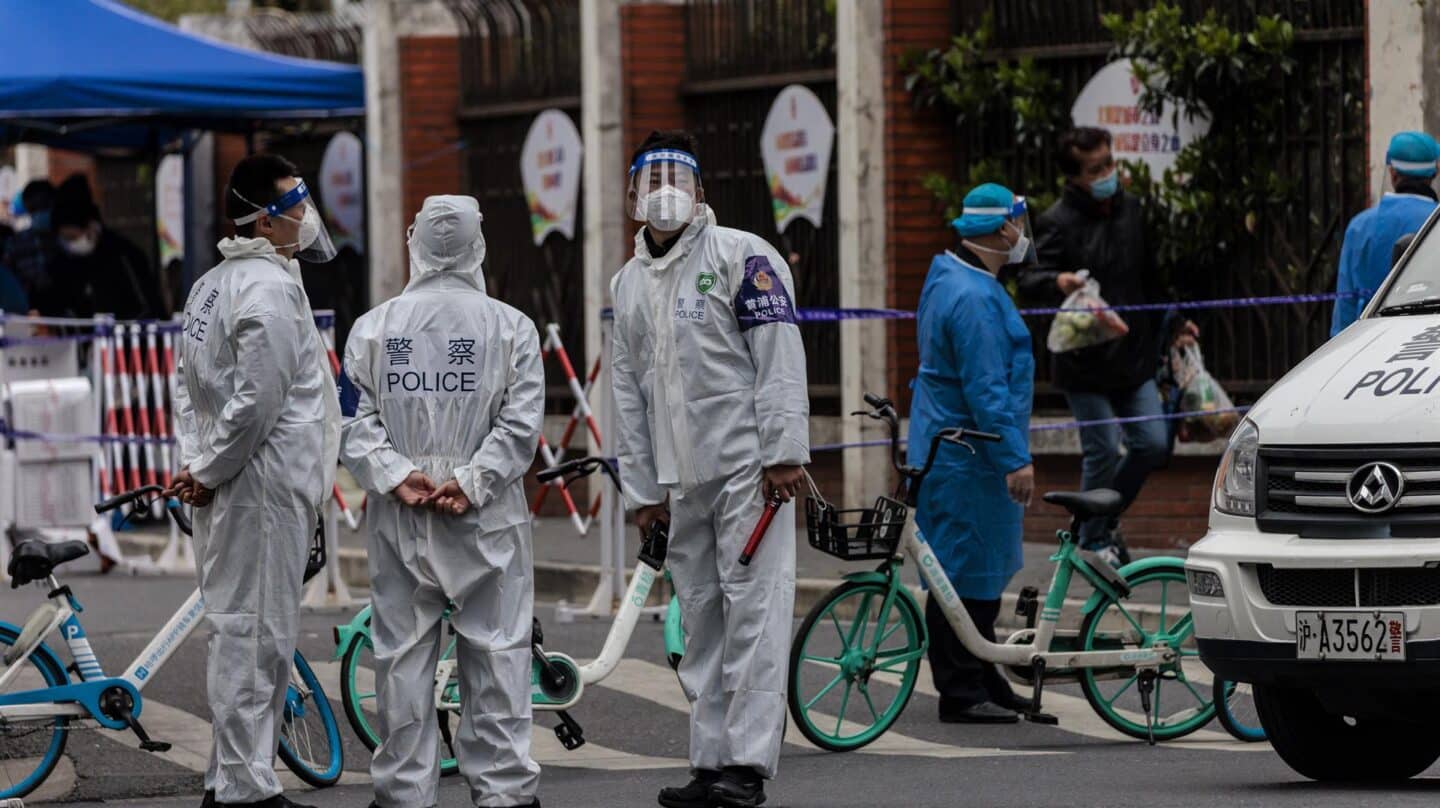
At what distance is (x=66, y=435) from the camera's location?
52.2ft

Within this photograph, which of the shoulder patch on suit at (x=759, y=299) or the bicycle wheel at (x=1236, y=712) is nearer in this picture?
the shoulder patch on suit at (x=759, y=299)

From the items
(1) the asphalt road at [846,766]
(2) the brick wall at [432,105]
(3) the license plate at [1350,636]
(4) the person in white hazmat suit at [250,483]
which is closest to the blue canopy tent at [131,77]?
(2) the brick wall at [432,105]

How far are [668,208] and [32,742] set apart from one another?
2672mm

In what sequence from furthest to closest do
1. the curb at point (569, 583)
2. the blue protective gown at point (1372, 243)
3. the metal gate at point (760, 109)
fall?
the metal gate at point (760, 109)
the curb at point (569, 583)
the blue protective gown at point (1372, 243)

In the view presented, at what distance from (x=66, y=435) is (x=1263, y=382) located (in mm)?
6797

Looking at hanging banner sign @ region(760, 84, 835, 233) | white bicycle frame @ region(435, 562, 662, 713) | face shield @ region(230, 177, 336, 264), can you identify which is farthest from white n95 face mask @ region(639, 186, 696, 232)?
hanging banner sign @ region(760, 84, 835, 233)

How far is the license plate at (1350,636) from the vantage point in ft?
24.3

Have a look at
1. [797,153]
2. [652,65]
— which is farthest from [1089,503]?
[652,65]

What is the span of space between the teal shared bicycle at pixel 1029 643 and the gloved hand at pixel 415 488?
7.17 ft

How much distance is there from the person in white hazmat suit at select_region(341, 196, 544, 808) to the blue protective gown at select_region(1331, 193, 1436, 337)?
175 inches

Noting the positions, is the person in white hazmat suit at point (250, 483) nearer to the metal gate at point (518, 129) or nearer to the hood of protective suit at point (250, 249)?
the hood of protective suit at point (250, 249)

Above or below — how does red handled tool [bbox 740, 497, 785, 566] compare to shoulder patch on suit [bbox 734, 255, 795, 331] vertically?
below

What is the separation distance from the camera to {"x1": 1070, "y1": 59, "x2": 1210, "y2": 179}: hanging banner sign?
48.2 ft

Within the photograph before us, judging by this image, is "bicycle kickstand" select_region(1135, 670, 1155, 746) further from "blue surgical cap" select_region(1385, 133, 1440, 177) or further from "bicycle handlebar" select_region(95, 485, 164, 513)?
"bicycle handlebar" select_region(95, 485, 164, 513)
